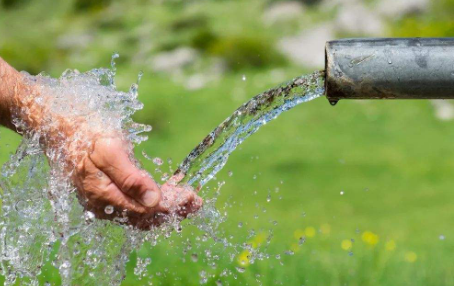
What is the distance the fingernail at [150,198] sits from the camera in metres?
1.80

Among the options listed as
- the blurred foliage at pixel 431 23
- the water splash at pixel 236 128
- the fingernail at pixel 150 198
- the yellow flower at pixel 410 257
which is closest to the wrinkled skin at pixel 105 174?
the fingernail at pixel 150 198

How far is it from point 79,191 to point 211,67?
772 cm

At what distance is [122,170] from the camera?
176cm

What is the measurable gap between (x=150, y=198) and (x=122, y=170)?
0.10 meters

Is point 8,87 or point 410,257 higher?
point 410,257

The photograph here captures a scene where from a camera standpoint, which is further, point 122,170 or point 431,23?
point 431,23

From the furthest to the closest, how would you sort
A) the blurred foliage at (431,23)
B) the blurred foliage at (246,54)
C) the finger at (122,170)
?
1. the blurred foliage at (246,54)
2. the blurred foliage at (431,23)
3. the finger at (122,170)

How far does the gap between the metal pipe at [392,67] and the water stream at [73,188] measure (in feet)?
0.78

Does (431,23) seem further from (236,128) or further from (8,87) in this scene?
(8,87)

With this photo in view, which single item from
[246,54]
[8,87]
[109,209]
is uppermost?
[246,54]

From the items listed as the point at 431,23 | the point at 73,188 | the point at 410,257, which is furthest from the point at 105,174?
the point at 431,23

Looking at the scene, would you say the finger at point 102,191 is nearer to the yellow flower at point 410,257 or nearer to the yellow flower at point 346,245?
the yellow flower at point 410,257

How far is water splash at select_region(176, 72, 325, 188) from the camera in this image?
2.05 meters

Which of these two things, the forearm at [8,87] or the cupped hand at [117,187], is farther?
the forearm at [8,87]
